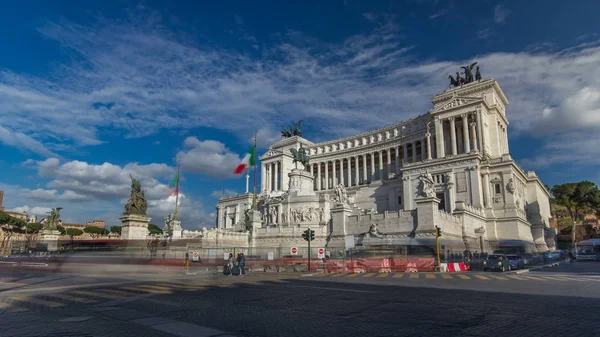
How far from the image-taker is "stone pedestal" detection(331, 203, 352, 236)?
47094 mm

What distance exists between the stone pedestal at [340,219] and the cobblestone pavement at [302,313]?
3172 cm

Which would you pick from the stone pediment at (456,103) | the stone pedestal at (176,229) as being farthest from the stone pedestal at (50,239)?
the stone pediment at (456,103)

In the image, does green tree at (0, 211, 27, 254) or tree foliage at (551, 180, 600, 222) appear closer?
tree foliage at (551, 180, 600, 222)

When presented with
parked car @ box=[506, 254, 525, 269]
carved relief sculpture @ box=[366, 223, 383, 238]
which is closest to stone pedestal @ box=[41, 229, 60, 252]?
carved relief sculpture @ box=[366, 223, 383, 238]

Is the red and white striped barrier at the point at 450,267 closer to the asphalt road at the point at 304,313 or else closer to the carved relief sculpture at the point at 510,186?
the asphalt road at the point at 304,313

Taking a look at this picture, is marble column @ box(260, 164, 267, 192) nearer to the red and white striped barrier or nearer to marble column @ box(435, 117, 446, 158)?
marble column @ box(435, 117, 446, 158)

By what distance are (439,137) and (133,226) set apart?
52769 millimetres

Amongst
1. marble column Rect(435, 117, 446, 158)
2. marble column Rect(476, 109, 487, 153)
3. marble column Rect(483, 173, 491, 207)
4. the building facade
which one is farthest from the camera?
marble column Rect(435, 117, 446, 158)

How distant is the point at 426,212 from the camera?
40406 millimetres

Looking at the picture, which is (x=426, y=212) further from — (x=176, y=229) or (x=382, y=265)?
(x=176, y=229)

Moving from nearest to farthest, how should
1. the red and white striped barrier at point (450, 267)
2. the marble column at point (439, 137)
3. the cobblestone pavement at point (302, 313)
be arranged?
1. the cobblestone pavement at point (302, 313)
2. the red and white striped barrier at point (450, 267)
3. the marble column at point (439, 137)

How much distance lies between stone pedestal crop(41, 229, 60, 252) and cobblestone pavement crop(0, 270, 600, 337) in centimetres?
3868

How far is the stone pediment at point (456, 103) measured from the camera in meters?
68.3

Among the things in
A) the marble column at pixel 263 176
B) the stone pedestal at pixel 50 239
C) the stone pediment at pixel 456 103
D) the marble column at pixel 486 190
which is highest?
the stone pediment at pixel 456 103
